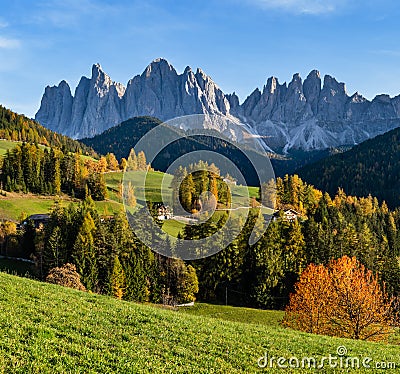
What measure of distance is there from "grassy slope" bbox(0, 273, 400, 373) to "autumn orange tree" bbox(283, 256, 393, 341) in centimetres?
1582

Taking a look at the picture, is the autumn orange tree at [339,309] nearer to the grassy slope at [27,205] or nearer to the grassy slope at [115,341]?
the grassy slope at [115,341]

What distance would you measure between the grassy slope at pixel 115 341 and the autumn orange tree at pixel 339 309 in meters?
15.8

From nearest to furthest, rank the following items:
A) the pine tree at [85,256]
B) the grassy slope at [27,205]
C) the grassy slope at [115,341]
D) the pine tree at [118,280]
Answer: the grassy slope at [115,341] < the pine tree at [118,280] < the pine tree at [85,256] < the grassy slope at [27,205]

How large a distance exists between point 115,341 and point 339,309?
28092mm

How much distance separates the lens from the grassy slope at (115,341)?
1053 centimetres

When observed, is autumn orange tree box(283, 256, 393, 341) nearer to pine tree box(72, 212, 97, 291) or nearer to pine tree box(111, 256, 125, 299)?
pine tree box(111, 256, 125, 299)

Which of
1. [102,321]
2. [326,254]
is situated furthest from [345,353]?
[326,254]

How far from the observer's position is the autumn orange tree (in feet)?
111

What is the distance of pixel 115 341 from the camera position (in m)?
13.1

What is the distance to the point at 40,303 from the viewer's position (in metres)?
17.2

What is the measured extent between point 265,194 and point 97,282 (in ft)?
238

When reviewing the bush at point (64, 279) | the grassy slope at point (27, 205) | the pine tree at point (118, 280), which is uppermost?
the grassy slope at point (27, 205)

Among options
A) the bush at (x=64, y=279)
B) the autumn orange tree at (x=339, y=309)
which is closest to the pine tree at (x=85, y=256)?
the bush at (x=64, y=279)

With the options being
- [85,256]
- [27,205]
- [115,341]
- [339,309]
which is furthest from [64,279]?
[27,205]
